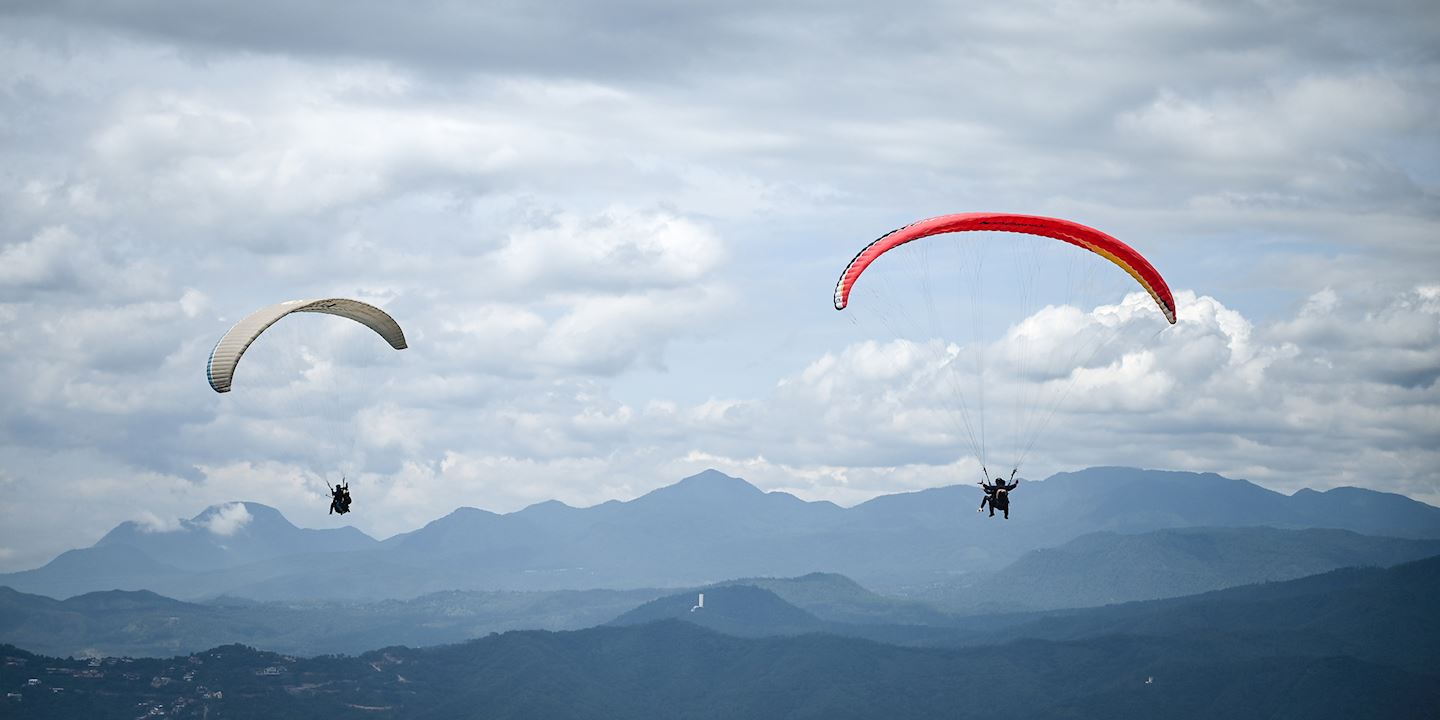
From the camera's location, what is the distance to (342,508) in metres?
77.1

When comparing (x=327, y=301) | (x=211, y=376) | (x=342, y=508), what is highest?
(x=327, y=301)

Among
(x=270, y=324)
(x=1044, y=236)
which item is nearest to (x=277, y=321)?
(x=270, y=324)

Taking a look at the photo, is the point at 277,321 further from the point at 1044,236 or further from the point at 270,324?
the point at 1044,236

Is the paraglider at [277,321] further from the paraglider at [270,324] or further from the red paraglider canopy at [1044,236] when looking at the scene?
the red paraglider canopy at [1044,236]

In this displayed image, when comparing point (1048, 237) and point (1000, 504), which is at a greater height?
point (1048, 237)

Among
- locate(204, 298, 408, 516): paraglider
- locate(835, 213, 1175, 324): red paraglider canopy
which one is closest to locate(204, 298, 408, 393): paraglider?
locate(204, 298, 408, 516): paraglider

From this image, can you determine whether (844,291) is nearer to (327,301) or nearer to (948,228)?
(948,228)

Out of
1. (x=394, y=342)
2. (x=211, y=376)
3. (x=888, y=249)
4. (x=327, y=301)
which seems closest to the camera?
(x=888, y=249)

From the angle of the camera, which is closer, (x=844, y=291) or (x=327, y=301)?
(x=844, y=291)

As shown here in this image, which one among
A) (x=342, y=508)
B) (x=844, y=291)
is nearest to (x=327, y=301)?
(x=342, y=508)

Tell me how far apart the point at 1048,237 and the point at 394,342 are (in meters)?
38.2

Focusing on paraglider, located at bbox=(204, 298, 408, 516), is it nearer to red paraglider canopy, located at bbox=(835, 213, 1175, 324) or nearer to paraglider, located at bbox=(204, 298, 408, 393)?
paraglider, located at bbox=(204, 298, 408, 393)

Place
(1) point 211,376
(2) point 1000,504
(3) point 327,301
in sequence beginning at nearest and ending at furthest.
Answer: (2) point 1000,504 → (1) point 211,376 → (3) point 327,301

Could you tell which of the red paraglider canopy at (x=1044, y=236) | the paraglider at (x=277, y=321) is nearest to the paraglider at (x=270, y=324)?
the paraglider at (x=277, y=321)
